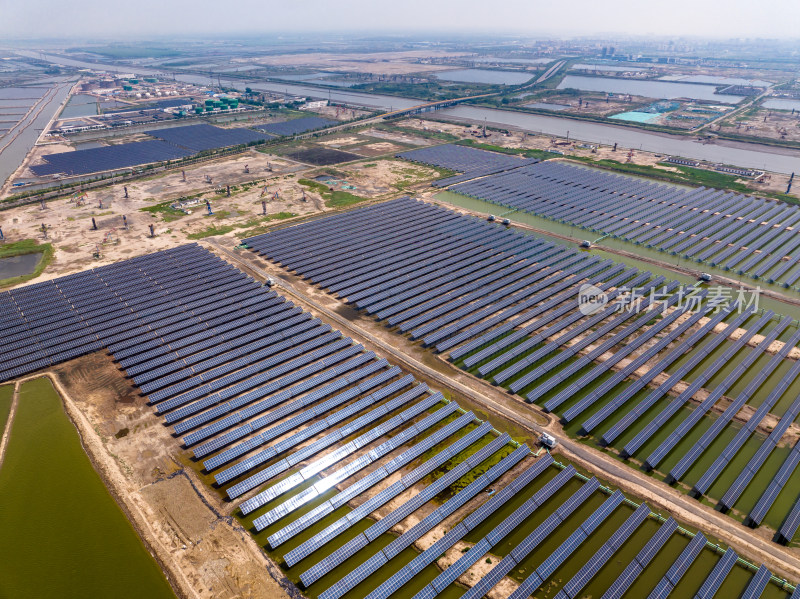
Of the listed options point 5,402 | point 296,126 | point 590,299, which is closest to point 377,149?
point 296,126

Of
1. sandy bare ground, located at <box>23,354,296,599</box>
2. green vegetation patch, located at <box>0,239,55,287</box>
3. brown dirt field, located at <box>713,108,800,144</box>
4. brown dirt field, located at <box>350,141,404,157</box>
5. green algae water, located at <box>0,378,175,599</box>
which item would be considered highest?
brown dirt field, located at <box>713,108,800,144</box>

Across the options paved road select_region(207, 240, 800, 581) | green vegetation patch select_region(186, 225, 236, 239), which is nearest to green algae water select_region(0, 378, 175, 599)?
paved road select_region(207, 240, 800, 581)

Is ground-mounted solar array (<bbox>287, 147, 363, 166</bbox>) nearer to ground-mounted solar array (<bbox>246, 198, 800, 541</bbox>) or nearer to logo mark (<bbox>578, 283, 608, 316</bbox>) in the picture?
ground-mounted solar array (<bbox>246, 198, 800, 541</bbox>)

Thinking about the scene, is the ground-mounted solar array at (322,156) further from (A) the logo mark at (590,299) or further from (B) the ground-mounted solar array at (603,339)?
(A) the logo mark at (590,299)

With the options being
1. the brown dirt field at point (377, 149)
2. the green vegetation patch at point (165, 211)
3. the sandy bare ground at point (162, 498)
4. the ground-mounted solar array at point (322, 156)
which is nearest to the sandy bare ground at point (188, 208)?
the green vegetation patch at point (165, 211)

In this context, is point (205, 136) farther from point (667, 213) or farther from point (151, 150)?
point (667, 213)

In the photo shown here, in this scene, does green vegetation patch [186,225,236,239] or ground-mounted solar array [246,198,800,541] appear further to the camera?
green vegetation patch [186,225,236,239]
